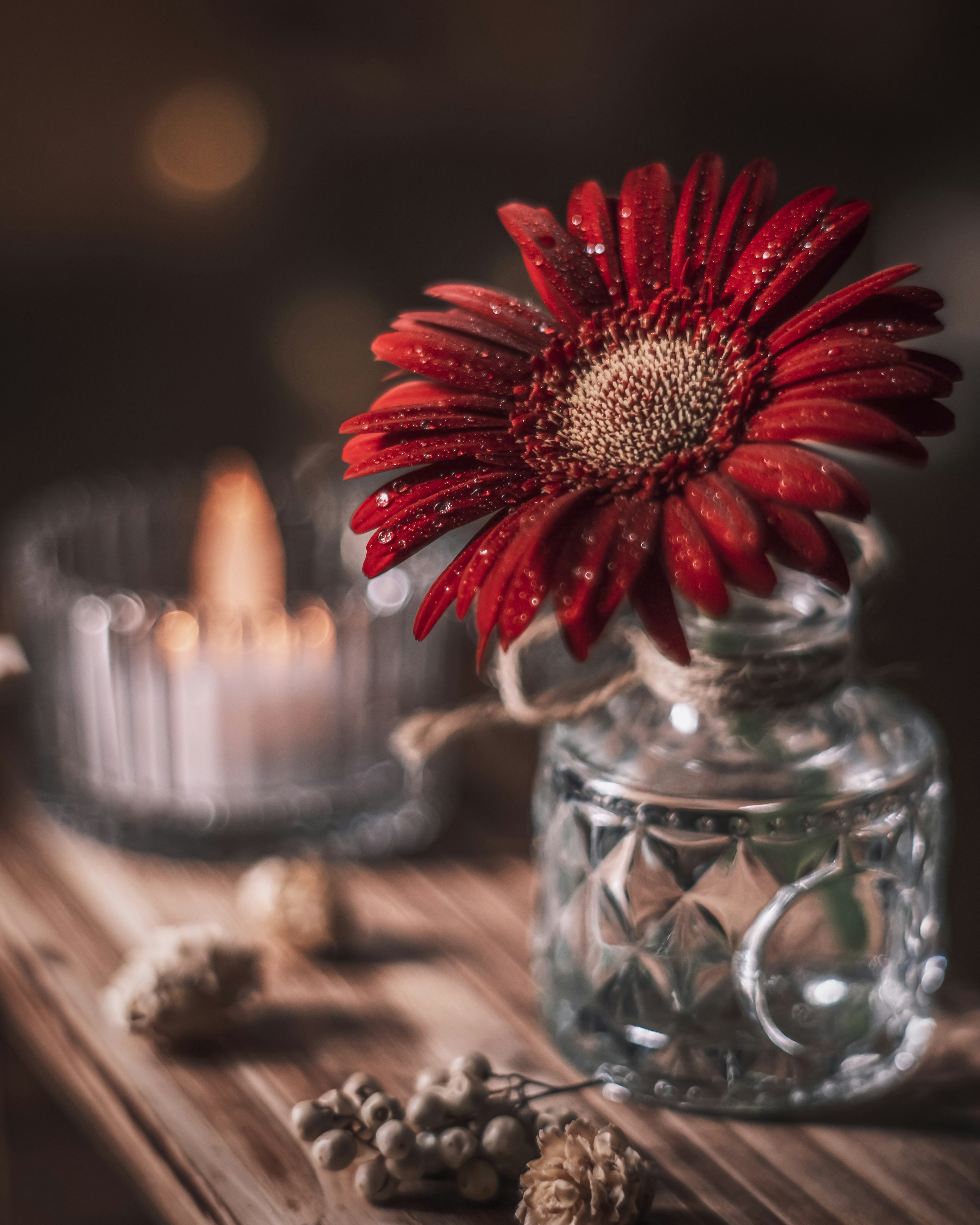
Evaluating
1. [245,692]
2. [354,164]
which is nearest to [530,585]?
[245,692]

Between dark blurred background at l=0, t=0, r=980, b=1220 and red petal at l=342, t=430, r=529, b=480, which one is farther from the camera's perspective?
dark blurred background at l=0, t=0, r=980, b=1220

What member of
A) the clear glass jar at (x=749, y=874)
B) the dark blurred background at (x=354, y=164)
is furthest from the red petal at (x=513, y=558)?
the dark blurred background at (x=354, y=164)

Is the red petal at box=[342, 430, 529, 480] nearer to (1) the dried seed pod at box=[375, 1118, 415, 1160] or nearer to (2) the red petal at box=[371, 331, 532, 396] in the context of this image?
(2) the red petal at box=[371, 331, 532, 396]

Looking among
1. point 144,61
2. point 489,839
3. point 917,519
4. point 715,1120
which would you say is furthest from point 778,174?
point 715,1120

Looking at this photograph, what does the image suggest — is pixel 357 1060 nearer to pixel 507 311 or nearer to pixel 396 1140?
pixel 396 1140

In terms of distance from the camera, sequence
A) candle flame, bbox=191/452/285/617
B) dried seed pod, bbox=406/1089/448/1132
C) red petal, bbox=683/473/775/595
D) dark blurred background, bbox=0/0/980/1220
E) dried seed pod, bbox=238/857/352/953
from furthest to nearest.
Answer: dark blurred background, bbox=0/0/980/1220 < candle flame, bbox=191/452/285/617 < dried seed pod, bbox=238/857/352/953 < dried seed pod, bbox=406/1089/448/1132 < red petal, bbox=683/473/775/595

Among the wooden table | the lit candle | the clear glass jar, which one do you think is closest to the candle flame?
the lit candle
